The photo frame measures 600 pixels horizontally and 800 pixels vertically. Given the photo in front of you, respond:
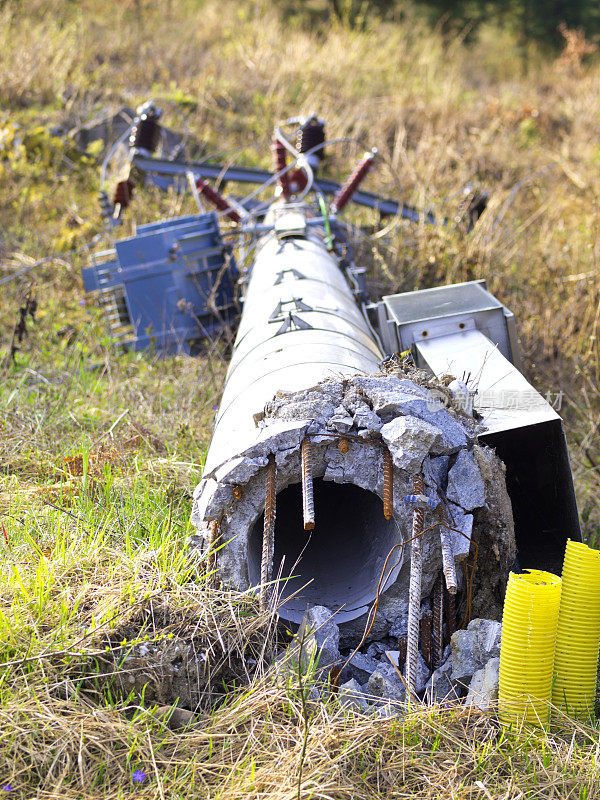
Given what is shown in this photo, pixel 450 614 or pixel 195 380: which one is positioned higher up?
pixel 195 380

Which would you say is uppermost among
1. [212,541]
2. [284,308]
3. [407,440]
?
[284,308]

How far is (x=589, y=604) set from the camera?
2.29m

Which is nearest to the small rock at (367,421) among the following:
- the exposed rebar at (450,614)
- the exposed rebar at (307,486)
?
the exposed rebar at (307,486)

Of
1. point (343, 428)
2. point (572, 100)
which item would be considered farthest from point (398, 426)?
point (572, 100)

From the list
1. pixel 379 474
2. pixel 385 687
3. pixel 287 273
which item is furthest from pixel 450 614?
pixel 287 273

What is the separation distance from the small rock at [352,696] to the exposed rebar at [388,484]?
582 millimetres

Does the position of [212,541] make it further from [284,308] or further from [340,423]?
[284,308]

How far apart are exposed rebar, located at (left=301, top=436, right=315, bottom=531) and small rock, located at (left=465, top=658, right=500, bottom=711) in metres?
0.75

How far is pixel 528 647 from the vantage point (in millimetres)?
2172

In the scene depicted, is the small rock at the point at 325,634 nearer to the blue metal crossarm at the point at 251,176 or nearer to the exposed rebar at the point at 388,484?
the exposed rebar at the point at 388,484

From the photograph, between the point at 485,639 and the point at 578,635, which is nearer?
the point at 578,635

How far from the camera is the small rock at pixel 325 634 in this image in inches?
98.8

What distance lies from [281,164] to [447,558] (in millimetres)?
3960

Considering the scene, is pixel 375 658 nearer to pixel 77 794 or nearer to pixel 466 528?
pixel 466 528
